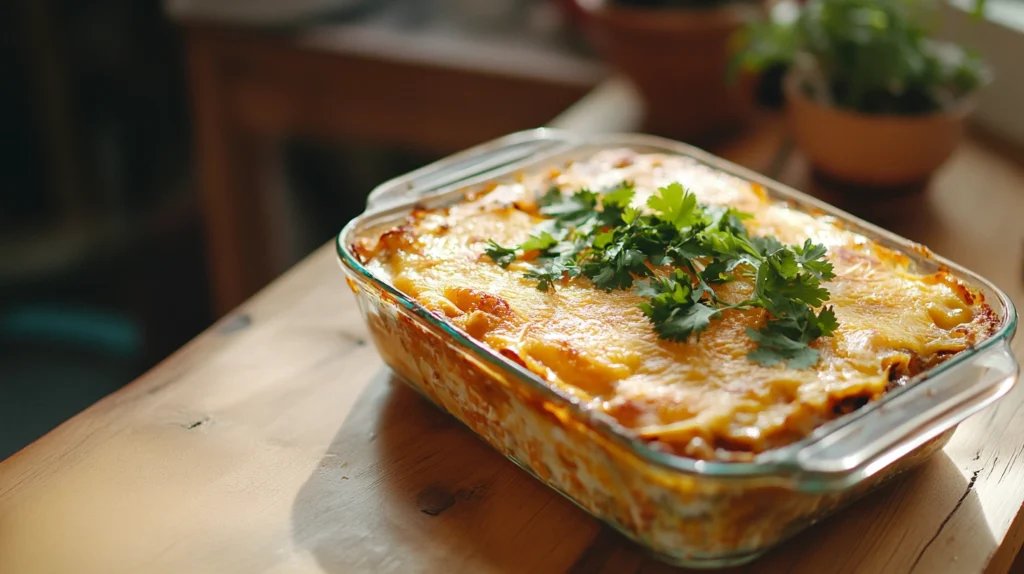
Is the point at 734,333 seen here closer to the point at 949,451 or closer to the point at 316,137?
the point at 949,451

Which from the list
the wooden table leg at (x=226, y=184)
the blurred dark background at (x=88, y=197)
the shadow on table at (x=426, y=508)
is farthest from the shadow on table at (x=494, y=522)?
the blurred dark background at (x=88, y=197)

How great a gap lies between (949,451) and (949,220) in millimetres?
663

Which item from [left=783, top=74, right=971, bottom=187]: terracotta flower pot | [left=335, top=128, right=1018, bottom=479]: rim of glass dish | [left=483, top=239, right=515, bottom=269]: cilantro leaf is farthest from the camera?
[left=783, top=74, right=971, bottom=187]: terracotta flower pot

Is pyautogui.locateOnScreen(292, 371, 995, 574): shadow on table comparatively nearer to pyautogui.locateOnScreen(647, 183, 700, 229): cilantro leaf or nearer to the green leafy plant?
pyautogui.locateOnScreen(647, 183, 700, 229): cilantro leaf

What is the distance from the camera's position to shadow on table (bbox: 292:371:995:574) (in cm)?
91

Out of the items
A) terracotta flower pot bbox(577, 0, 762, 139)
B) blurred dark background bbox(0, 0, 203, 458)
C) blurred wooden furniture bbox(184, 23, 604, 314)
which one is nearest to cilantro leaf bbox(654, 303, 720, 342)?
terracotta flower pot bbox(577, 0, 762, 139)

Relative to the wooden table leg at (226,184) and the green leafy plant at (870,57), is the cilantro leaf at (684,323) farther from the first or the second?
the wooden table leg at (226,184)

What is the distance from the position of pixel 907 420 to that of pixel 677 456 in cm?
21

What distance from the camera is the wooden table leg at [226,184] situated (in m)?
2.55

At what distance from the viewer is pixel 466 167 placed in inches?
53.2

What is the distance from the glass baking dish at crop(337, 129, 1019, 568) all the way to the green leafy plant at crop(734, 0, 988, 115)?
21.6 inches

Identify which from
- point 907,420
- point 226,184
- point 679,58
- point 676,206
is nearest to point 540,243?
point 676,206

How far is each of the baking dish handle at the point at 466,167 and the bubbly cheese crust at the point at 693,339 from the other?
0.08 m

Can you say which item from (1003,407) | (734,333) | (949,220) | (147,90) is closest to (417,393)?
(734,333)
